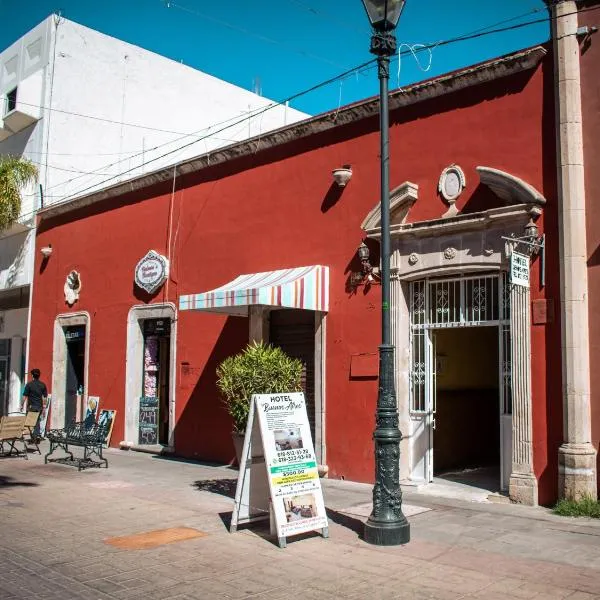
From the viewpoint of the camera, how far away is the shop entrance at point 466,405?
11.2 metres

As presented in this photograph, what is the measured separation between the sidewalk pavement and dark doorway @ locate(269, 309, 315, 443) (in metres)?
2.41

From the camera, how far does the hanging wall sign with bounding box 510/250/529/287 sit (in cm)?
823

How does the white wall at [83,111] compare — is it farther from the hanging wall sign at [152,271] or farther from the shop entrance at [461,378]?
the shop entrance at [461,378]

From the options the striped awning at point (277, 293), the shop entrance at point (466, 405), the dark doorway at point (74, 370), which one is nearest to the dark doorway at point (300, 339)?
the striped awning at point (277, 293)

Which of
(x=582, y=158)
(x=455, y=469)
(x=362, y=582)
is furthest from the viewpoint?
(x=455, y=469)

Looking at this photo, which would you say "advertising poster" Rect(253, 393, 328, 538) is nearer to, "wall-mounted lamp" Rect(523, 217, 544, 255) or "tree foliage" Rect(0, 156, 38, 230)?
"wall-mounted lamp" Rect(523, 217, 544, 255)

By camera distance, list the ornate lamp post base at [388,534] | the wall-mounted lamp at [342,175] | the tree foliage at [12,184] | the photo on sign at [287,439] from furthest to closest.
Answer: the tree foliage at [12,184] < the wall-mounted lamp at [342,175] < the photo on sign at [287,439] < the ornate lamp post base at [388,534]

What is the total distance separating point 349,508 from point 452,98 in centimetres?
591

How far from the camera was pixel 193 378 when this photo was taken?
13648mm

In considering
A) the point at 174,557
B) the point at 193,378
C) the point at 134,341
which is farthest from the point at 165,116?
the point at 174,557

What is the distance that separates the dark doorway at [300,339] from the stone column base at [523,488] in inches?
148

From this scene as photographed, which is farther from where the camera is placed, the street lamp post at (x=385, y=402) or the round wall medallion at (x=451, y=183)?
the round wall medallion at (x=451, y=183)

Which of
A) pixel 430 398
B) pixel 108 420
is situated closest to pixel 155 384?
pixel 108 420

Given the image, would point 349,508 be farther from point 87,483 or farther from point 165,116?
point 165,116
